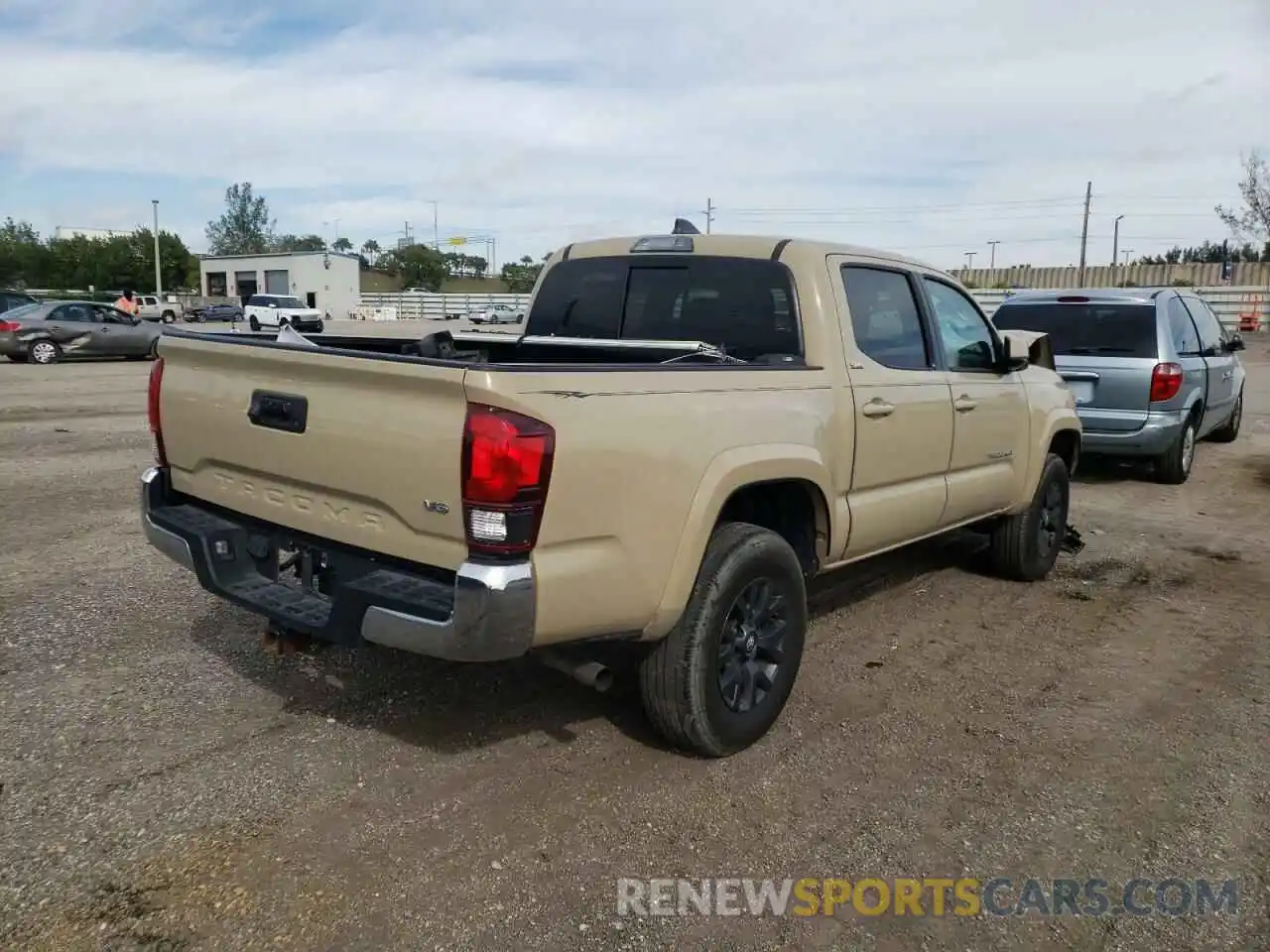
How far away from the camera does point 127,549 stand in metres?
6.38

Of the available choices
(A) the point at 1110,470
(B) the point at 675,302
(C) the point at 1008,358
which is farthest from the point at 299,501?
(A) the point at 1110,470

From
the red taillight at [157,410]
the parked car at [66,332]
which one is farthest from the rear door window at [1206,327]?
the parked car at [66,332]

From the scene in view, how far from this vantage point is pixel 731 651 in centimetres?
373

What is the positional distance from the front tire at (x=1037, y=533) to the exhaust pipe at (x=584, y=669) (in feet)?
11.7

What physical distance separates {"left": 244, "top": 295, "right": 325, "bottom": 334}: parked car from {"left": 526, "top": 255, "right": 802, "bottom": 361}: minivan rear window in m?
36.7

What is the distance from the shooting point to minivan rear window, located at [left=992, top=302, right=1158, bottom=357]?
356 inches

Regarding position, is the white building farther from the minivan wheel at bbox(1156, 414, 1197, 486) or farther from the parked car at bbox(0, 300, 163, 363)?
the minivan wheel at bbox(1156, 414, 1197, 486)

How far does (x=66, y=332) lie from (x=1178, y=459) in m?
21.6

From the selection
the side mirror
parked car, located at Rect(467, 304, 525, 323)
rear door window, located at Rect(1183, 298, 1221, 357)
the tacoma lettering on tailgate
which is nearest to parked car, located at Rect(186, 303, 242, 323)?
parked car, located at Rect(467, 304, 525, 323)

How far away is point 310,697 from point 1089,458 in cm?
927

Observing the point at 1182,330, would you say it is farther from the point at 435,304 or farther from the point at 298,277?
the point at 298,277

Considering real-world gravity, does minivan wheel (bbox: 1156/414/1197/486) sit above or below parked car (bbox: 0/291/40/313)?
below

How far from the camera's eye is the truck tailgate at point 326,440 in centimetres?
295

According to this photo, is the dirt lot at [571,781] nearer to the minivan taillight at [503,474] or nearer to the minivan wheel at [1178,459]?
the minivan taillight at [503,474]
